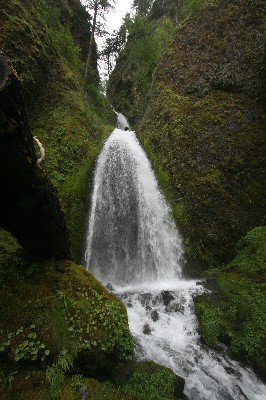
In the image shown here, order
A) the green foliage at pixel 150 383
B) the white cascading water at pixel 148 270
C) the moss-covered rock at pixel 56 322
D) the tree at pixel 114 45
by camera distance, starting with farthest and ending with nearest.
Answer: the tree at pixel 114 45
the white cascading water at pixel 148 270
the green foliage at pixel 150 383
the moss-covered rock at pixel 56 322

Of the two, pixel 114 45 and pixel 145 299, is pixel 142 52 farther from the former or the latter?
pixel 145 299

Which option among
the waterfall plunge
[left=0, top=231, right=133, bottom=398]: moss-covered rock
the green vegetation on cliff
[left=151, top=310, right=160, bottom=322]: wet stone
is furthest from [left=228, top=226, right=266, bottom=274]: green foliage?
the green vegetation on cliff

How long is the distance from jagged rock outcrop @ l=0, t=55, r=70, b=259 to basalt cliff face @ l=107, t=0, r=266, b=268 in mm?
6239

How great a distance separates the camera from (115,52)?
1446 inches

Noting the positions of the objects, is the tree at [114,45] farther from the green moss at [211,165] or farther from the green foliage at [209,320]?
the green foliage at [209,320]

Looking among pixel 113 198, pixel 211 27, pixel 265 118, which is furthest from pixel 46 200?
pixel 211 27

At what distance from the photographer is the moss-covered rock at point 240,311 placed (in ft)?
21.3

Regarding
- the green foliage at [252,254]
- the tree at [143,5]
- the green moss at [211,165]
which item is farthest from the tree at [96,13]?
the tree at [143,5]

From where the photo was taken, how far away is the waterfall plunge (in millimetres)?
10102

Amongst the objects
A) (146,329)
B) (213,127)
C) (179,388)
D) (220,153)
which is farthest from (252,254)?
(213,127)

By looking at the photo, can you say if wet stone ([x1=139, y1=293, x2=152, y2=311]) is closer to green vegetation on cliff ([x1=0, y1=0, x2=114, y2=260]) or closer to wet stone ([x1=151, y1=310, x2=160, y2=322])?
wet stone ([x1=151, y1=310, x2=160, y2=322])

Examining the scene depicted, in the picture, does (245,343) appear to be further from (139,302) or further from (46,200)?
(46,200)

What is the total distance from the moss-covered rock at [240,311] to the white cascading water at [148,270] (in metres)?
0.28

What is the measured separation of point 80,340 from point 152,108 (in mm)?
13709
